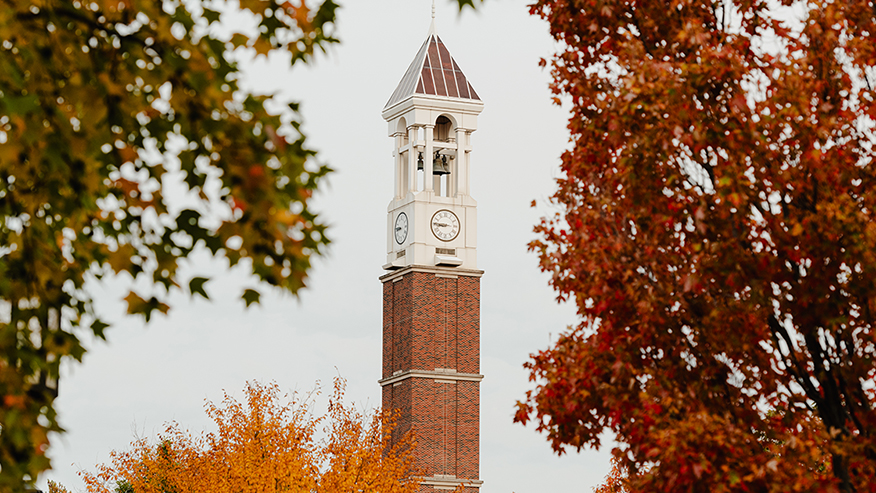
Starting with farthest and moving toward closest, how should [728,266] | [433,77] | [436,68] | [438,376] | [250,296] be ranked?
[436,68] < [433,77] < [438,376] < [728,266] < [250,296]

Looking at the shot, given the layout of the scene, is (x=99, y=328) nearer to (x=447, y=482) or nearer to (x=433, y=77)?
(x=447, y=482)

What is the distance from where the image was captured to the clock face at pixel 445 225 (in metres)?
53.0

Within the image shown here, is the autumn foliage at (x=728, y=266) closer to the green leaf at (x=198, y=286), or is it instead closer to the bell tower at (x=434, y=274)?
the green leaf at (x=198, y=286)

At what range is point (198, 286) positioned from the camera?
5.44 metres

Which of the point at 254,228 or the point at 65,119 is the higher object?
the point at 65,119

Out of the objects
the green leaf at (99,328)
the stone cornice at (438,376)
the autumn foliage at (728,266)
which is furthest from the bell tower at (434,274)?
the green leaf at (99,328)

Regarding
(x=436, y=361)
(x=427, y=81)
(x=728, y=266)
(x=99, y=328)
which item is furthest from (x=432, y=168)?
(x=99, y=328)

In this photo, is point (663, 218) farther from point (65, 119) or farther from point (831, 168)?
point (65, 119)

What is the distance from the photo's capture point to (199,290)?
544 cm

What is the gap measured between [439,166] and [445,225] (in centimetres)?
290

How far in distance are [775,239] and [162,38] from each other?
567 cm

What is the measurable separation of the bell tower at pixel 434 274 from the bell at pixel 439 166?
0.15 feet

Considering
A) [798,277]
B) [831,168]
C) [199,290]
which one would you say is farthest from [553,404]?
[199,290]

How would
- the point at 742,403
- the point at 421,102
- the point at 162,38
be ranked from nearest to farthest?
the point at 162,38 < the point at 742,403 < the point at 421,102
